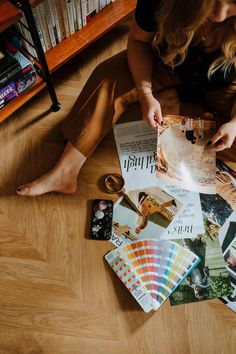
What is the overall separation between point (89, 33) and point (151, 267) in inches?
31.5

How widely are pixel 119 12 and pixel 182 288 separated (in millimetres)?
948

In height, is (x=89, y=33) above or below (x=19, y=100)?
above

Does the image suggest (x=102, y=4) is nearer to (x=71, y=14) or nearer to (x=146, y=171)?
(x=71, y=14)

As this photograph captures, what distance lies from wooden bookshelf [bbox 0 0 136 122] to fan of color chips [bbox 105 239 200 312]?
567 mm

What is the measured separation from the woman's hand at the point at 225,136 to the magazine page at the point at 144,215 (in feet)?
0.71

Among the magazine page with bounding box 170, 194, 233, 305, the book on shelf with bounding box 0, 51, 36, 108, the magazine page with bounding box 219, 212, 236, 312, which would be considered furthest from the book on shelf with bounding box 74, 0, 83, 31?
the magazine page with bounding box 219, 212, 236, 312

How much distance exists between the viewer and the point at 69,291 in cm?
94

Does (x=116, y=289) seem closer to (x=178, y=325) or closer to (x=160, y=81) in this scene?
(x=178, y=325)

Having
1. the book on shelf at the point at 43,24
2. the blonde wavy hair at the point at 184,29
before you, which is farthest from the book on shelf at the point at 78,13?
the blonde wavy hair at the point at 184,29

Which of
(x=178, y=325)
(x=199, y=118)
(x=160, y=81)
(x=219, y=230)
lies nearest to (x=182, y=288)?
(x=178, y=325)

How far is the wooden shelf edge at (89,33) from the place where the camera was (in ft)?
3.49

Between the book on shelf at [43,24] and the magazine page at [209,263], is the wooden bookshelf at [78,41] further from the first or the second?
the magazine page at [209,263]

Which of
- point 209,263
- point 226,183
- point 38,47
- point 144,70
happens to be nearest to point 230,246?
point 209,263

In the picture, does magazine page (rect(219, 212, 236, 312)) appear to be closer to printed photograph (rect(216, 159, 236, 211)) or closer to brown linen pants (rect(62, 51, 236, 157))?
printed photograph (rect(216, 159, 236, 211))
